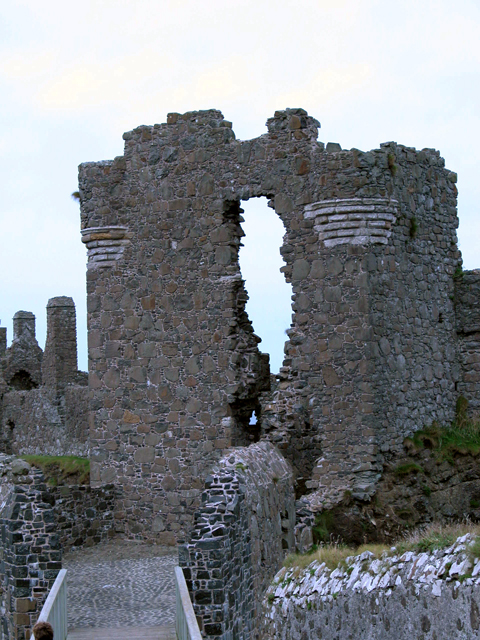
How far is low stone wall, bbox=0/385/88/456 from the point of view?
28391 millimetres

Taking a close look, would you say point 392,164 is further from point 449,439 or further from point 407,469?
point 407,469

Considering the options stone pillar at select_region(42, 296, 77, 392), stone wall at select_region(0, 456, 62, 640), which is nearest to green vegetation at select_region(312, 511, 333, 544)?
stone wall at select_region(0, 456, 62, 640)

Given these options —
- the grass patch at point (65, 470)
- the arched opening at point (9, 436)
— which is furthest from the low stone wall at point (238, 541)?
the arched opening at point (9, 436)

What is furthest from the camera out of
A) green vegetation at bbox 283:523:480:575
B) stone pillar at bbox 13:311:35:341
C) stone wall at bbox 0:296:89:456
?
stone pillar at bbox 13:311:35:341

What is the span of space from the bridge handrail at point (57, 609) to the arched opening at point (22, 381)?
909 inches

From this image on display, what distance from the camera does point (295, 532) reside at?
1595cm

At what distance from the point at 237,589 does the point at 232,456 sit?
186cm

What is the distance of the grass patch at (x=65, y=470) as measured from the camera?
19.7m

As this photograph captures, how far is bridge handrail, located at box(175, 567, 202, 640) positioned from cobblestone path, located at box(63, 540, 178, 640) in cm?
61

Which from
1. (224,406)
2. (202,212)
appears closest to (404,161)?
(202,212)

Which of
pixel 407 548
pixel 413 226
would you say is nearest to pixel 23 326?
pixel 413 226

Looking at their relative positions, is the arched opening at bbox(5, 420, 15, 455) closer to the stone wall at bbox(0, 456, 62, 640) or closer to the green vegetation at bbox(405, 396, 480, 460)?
the green vegetation at bbox(405, 396, 480, 460)

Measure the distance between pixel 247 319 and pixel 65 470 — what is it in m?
4.82

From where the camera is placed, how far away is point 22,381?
36.1 m
